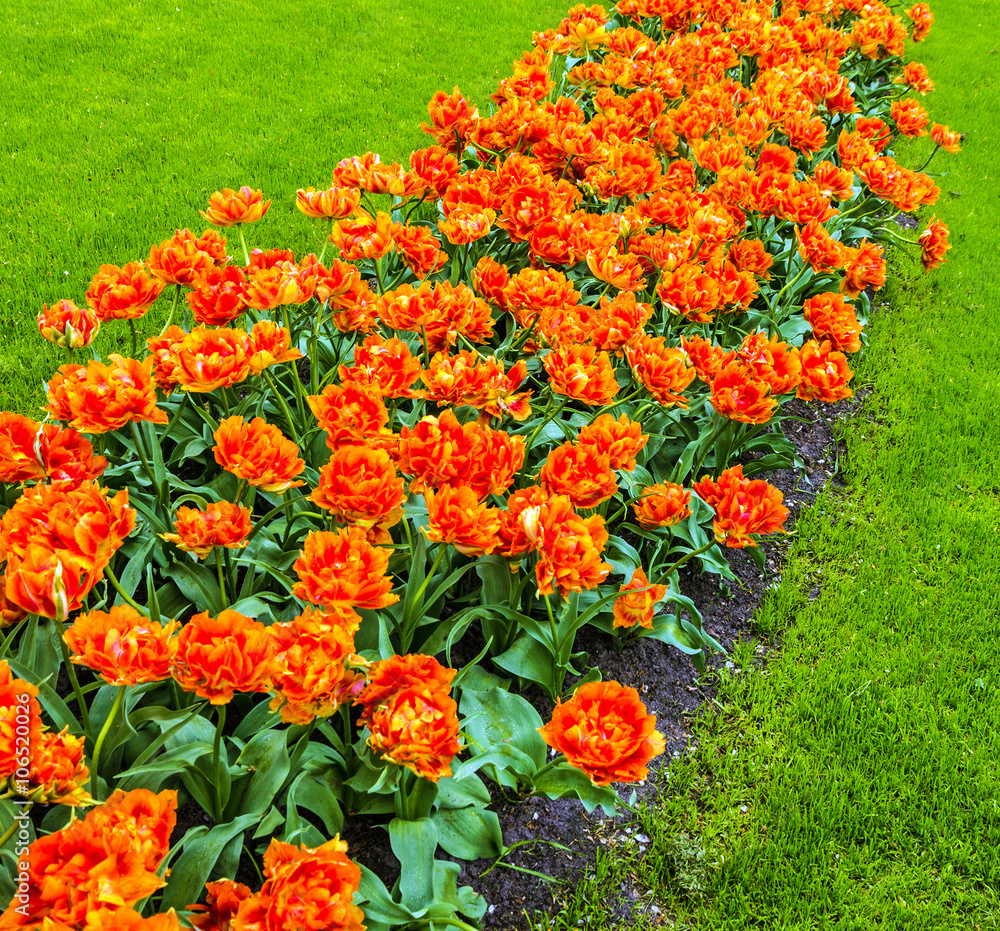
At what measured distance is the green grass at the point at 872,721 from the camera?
2.01m

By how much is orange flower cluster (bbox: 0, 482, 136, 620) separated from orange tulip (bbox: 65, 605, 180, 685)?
0.05 m

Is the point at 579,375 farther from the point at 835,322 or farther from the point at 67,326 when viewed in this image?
the point at 67,326

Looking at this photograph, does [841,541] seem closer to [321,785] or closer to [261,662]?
[321,785]

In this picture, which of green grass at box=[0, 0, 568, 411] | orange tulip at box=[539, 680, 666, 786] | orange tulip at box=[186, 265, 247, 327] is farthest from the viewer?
green grass at box=[0, 0, 568, 411]

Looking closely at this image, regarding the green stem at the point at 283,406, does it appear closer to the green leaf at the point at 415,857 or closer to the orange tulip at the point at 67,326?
the orange tulip at the point at 67,326

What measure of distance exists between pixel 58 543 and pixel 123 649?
31cm

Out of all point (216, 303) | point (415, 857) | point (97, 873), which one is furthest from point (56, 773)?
point (216, 303)

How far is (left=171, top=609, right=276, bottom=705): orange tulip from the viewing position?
133cm

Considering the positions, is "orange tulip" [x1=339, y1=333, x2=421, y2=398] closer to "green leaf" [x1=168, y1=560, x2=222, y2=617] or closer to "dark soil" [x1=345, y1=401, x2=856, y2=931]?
"green leaf" [x1=168, y1=560, x2=222, y2=617]

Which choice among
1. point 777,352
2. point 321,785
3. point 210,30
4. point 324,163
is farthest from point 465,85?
point 321,785

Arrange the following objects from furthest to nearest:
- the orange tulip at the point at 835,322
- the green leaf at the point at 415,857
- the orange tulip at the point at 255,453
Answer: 1. the orange tulip at the point at 835,322
2. the orange tulip at the point at 255,453
3. the green leaf at the point at 415,857

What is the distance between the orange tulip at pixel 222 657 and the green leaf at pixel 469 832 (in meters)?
0.66

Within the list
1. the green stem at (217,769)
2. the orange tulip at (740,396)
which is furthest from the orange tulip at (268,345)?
the orange tulip at (740,396)

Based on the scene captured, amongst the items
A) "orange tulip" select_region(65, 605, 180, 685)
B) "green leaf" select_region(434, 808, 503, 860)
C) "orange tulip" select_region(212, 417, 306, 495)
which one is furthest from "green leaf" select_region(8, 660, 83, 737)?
"green leaf" select_region(434, 808, 503, 860)
